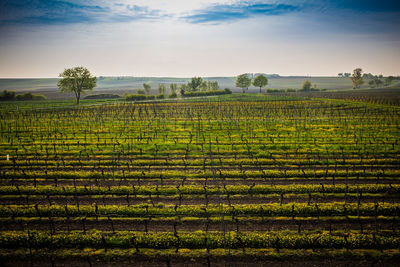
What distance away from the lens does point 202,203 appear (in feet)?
53.6

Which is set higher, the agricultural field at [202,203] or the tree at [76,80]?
the tree at [76,80]

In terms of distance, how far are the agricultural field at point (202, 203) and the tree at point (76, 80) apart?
71.6 metres

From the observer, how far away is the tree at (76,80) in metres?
94.6

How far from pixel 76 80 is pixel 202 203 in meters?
95.9

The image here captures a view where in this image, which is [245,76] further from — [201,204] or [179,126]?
[201,204]

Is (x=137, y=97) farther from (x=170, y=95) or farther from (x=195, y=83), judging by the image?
(x=195, y=83)

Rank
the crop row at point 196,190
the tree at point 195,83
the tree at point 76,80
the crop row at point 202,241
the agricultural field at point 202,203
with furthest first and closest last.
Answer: the tree at point 195,83
the tree at point 76,80
the crop row at point 196,190
the crop row at point 202,241
the agricultural field at point 202,203

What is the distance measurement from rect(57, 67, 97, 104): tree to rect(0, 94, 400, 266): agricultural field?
71647 mm

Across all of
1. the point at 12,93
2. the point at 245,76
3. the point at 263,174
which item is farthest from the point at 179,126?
the point at 245,76

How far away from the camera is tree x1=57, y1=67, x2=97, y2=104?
94562 millimetres

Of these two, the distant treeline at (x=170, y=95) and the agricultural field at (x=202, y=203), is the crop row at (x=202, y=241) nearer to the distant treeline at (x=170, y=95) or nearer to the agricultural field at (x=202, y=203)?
the agricultural field at (x=202, y=203)

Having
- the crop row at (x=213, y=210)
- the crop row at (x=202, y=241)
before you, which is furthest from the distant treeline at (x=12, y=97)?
the crop row at (x=202, y=241)

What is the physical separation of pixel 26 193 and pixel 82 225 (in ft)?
22.6

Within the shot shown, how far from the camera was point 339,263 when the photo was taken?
11117mm
